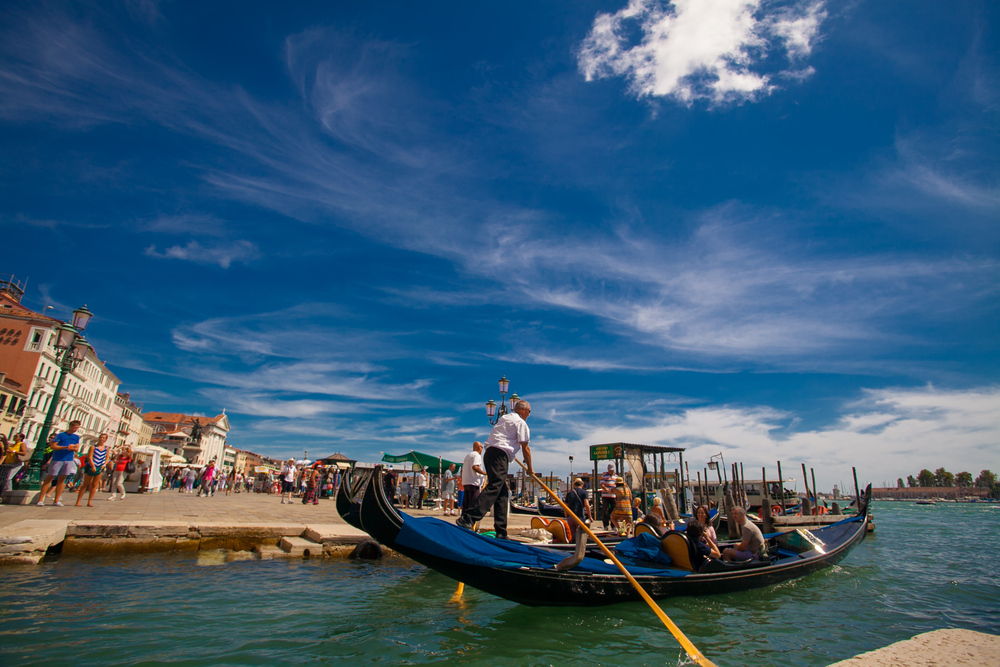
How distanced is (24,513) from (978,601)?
47.8 feet

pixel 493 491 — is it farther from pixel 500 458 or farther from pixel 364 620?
pixel 364 620

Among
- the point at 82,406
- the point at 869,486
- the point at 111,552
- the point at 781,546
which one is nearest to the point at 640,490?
the point at 869,486

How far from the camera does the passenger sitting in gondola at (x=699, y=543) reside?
5.35 m

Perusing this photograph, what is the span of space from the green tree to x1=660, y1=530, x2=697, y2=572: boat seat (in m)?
178

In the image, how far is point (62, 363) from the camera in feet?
30.3

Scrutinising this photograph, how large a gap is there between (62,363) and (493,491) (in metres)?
9.99

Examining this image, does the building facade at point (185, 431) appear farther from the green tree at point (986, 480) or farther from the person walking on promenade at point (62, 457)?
the green tree at point (986, 480)

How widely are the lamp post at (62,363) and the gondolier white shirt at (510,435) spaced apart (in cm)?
888

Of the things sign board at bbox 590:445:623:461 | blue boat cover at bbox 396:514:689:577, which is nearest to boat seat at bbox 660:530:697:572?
blue boat cover at bbox 396:514:689:577

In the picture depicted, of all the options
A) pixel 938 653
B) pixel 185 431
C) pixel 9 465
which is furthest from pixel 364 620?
pixel 185 431

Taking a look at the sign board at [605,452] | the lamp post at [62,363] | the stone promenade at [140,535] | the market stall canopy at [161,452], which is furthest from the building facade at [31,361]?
the sign board at [605,452]

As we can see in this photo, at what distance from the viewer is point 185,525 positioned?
252 inches

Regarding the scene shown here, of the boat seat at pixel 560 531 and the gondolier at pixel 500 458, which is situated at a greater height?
the gondolier at pixel 500 458

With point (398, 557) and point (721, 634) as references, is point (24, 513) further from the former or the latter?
point (721, 634)
